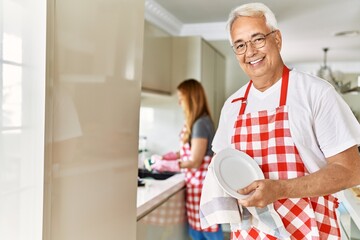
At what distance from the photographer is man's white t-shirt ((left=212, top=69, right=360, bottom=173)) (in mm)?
815

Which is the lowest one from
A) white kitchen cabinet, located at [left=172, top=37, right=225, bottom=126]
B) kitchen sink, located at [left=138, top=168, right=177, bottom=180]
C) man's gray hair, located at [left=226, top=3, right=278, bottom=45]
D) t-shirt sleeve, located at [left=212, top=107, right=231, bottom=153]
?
kitchen sink, located at [left=138, top=168, right=177, bottom=180]

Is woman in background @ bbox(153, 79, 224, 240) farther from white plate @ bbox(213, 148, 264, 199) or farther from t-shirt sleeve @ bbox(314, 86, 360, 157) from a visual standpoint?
t-shirt sleeve @ bbox(314, 86, 360, 157)

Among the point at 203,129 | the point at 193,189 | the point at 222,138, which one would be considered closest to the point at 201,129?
the point at 203,129

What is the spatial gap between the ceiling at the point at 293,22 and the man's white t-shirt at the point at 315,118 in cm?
95

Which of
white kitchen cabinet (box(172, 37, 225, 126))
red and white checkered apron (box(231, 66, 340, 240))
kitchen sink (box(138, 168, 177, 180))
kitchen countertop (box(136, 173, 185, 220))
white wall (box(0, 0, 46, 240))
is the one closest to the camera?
white wall (box(0, 0, 46, 240))

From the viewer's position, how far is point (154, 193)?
1688 mm

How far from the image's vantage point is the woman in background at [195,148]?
1934 millimetres

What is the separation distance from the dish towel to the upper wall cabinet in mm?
1244

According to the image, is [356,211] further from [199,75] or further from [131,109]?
[199,75]

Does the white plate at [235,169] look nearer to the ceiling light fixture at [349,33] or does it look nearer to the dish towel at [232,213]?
the dish towel at [232,213]

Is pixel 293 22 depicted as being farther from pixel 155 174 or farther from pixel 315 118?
pixel 315 118

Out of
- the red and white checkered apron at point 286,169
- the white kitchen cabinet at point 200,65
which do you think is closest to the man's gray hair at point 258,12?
the red and white checkered apron at point 286,169

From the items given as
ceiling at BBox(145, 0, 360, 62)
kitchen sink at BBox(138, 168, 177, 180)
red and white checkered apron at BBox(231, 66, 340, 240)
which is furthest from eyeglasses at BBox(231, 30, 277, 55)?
kitchen sink at BBox(138, 168, 177, 180)

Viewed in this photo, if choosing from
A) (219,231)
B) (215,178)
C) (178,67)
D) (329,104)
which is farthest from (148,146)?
(329,104)
